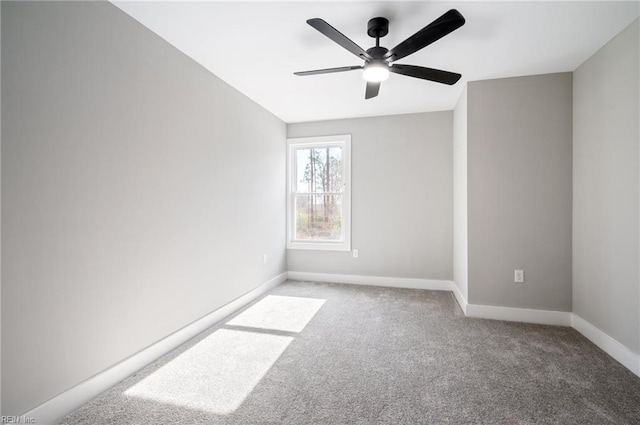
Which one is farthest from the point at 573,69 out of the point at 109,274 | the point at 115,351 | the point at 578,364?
the point at 115,351

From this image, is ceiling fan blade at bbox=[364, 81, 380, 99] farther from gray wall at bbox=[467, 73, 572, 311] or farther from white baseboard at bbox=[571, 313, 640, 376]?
white baseboard at bbox=[571, 313, 640, 376]

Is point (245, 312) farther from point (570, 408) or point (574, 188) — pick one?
point (574, 188)

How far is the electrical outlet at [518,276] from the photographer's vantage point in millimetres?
3104

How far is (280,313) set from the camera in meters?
3.27

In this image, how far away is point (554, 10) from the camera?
6.66 ft

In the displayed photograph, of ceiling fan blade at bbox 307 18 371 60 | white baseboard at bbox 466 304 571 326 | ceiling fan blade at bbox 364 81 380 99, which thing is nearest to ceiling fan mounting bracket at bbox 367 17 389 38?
Answer: ceiling fan blade at bbox 307 18 371 60

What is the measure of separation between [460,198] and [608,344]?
1827 millimetres

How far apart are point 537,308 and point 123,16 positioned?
4.30 metres

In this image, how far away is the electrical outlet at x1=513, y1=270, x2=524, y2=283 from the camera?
310 centimetres

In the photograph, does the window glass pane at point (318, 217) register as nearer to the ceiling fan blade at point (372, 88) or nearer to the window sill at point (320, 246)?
the window sill at point (320, 246)

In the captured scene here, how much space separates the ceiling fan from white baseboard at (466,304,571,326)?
2.29 meters

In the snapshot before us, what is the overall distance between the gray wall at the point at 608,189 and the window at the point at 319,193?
2.63 m

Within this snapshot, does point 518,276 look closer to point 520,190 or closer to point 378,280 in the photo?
point 520,190

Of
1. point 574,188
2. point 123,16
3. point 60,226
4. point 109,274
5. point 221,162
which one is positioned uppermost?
point 123,16
